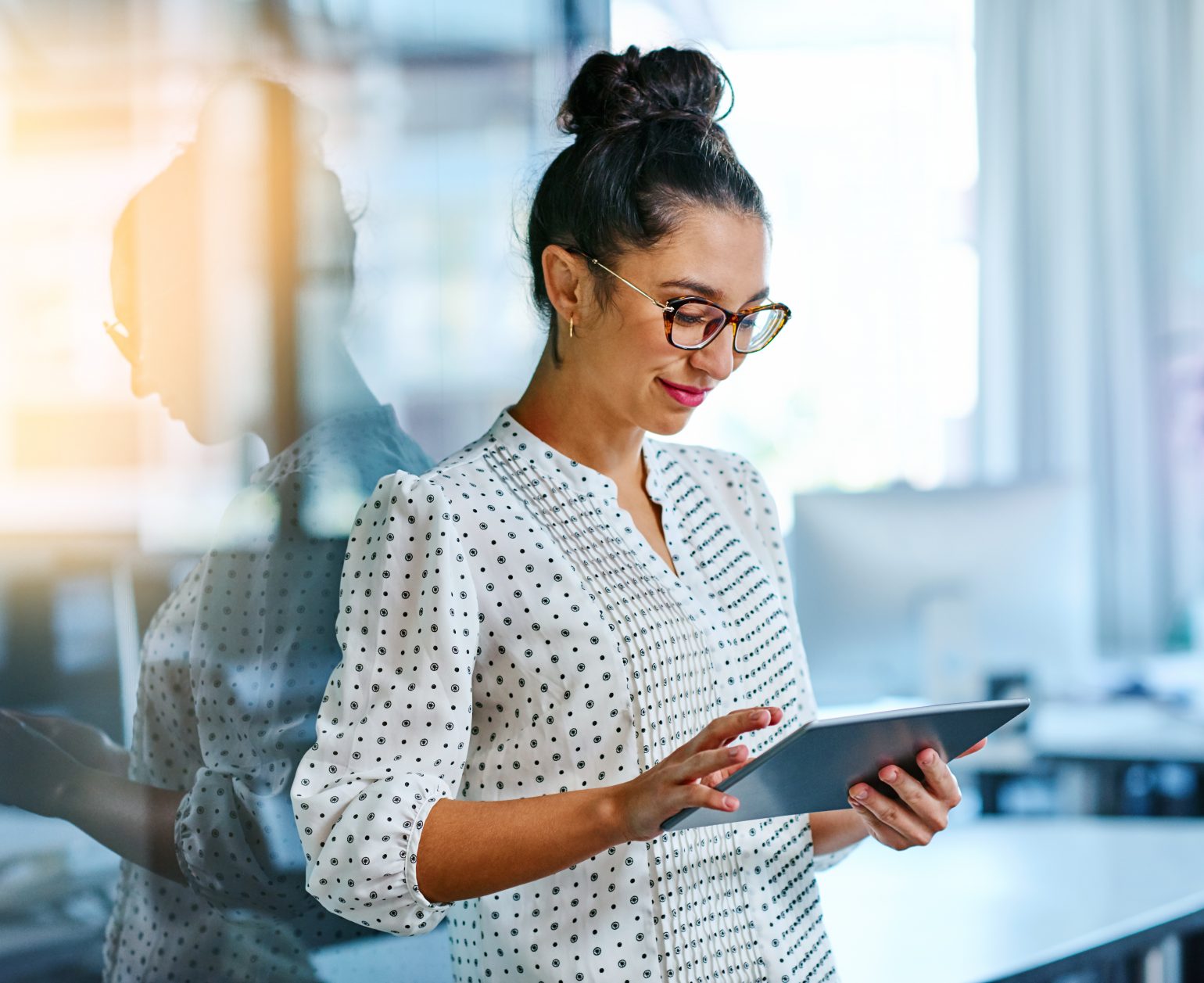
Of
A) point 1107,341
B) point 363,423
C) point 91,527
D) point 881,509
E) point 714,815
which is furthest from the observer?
point 1107,341

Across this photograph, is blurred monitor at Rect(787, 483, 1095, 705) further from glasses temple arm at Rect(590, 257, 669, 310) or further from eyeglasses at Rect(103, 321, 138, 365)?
eyeglasses at Rect(103, 321, 138, 365)

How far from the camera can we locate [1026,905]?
1.75 metres

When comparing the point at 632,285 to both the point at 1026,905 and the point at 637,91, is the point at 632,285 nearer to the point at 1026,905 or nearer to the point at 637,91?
the point at 637,91

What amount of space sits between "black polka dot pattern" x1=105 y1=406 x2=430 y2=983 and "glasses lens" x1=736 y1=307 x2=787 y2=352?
1.46ft

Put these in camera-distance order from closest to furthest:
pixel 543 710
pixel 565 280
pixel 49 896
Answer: pixel 49 896 → pixel 543 710 → pixel 565 280

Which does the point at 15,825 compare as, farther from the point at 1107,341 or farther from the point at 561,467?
the point at 1107,341

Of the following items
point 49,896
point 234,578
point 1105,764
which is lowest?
point 1105,764

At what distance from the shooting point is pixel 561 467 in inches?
49.3

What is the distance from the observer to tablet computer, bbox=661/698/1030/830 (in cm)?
91

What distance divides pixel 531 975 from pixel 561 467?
49 centimetres

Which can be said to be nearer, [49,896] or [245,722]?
[49,896]

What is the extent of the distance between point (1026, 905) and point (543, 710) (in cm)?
99

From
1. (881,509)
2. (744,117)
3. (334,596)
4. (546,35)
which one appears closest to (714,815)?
(334,596)

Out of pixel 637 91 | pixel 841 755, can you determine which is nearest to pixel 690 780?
pixel 841 755
